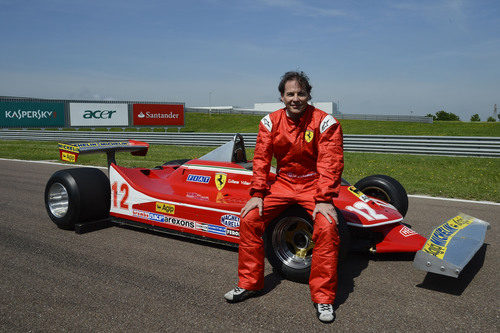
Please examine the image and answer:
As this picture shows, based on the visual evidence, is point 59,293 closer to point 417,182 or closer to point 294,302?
point 294,302

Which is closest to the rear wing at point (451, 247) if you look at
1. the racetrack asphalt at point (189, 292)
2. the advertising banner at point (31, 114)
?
the racetrack asphalt at point (189, 292)

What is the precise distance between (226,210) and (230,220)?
11 centimetres

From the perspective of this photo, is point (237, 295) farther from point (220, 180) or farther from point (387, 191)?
point (387, 191)

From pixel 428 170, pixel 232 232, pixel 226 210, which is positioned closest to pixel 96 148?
pixel 226 210

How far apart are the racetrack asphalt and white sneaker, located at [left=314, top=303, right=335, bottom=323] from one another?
0.18 feet

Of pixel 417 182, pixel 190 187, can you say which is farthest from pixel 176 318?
pixel 417 182

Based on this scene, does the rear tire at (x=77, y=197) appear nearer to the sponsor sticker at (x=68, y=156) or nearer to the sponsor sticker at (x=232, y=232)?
the sponsor sticker at (x=68, y=156)

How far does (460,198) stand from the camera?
7.64m

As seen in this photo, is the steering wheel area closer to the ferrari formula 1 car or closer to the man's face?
the ferrari formula 1 car

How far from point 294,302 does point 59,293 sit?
188 cm

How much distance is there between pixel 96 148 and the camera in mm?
5543

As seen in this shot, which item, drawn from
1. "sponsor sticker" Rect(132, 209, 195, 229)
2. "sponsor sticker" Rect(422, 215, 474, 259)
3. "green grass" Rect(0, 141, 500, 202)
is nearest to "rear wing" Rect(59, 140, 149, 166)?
"sponsor sticker" Rect(132, 209, 195, 229)

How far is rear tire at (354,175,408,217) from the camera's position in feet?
16.7

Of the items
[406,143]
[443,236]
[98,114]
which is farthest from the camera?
[98,114]
